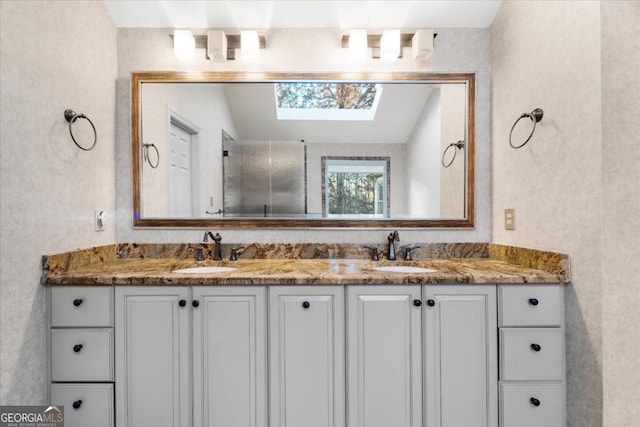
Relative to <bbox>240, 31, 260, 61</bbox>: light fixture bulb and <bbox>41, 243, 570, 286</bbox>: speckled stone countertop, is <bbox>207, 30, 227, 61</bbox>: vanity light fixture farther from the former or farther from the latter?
<bbox>41, 243, 570, 286</bbox>: speckled stone countertop

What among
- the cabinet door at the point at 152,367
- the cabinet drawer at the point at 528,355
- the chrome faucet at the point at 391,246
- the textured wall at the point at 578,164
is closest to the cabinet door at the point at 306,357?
the cabinet door at the point at 152,367

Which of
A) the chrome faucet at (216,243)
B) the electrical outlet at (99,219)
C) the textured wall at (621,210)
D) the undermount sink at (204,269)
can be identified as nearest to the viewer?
the textured wall at (621,210)

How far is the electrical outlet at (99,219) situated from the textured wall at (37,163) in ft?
0.12

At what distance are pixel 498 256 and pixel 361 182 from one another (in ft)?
2.94

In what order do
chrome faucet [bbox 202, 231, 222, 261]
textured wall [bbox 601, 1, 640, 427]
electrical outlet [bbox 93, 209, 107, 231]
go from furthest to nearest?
1. chrome faucet [bbox 202, 231, 222, 261]
2. electrical outlet [bbox 93, 209, 107, 231]
3. textured wall [bbox 601, 1, 640, 427]

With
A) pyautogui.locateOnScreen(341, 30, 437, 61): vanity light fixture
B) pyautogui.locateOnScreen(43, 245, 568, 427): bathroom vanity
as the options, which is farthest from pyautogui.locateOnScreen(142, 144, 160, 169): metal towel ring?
pyautogui.locateOnScreen(341, 30, 437, 61): vanity light fixture

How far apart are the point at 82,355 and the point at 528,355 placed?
6.53 ft

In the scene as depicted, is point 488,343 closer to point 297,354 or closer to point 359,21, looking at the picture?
point 297,354

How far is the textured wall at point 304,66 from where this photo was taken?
80.5 inches

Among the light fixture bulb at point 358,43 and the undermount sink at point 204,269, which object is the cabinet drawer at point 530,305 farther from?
the light fixture bulb at point 358,43

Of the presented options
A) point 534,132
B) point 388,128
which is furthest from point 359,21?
point 534,132

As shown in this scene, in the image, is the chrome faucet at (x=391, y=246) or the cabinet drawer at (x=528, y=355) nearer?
the cabinet drawer at (x=528, y=355)

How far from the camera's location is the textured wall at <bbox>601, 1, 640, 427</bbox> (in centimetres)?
127

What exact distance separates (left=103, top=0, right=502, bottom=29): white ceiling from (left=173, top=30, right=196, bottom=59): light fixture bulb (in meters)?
0.09
